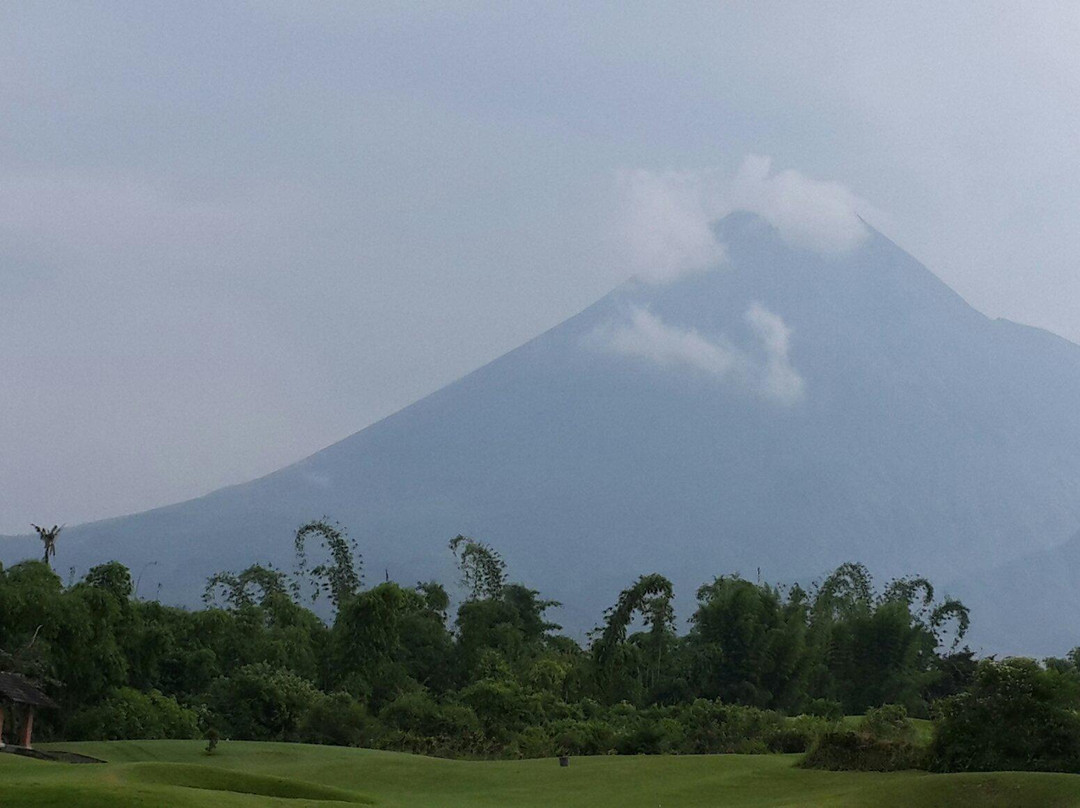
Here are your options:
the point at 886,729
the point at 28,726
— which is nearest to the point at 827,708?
the point at 886,729

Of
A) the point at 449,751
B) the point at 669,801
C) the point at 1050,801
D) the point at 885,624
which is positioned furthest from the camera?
the point at 885,624

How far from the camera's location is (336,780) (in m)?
26.0

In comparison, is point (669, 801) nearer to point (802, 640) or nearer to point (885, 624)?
point (802, 640)

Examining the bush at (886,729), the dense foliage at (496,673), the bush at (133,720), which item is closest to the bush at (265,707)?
the dense foliage at (496,673)

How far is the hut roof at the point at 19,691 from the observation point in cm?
2967

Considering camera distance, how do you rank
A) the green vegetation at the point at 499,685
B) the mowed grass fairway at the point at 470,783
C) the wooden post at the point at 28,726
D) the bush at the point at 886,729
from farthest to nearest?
the wooden post at the point at 28,726 < the bush at the point at 886,729 < the green vegetation at the point at 499,685 < the mowed grass fairway at the point at 470,783

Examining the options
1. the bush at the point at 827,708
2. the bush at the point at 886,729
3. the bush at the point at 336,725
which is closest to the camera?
the bush at the point at 886,729

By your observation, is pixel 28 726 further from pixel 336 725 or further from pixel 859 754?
pixel 859 754

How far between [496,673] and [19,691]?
18.4m

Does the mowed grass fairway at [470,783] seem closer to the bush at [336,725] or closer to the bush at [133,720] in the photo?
the bush at [336,725]

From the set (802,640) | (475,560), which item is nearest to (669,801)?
(802,640)

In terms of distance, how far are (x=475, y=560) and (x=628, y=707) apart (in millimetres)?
19467

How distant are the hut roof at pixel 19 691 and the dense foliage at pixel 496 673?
8.74 ft

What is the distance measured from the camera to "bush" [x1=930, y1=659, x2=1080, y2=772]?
24328 millimetres
